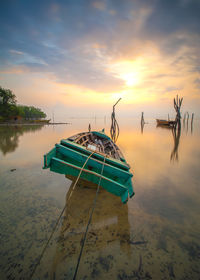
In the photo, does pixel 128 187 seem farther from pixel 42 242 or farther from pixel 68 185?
pixel 68 185

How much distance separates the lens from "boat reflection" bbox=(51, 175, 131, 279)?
2.13m

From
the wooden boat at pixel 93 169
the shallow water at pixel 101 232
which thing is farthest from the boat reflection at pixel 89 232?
the wooden boat at pixel 93 169

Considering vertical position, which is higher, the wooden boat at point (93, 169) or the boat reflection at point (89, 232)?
the wooden boat at point (93, 169)

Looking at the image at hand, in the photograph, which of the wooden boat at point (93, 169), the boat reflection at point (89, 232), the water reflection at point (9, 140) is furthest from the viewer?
the water reflection at point (9, 140)

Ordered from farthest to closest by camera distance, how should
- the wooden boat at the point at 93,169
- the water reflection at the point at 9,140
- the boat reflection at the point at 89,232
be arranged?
1. the water reflection at the point at 9,140
2. the wooden boat at the point at 93,169
3. the boat reflection at the point at 89,232

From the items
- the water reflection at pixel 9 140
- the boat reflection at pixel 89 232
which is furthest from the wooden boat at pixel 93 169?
the water reflection at pixel 9 140

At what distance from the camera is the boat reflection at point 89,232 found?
213 centimetres

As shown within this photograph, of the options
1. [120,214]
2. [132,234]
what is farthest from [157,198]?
[132,234]

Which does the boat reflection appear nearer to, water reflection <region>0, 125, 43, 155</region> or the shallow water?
the shallow water

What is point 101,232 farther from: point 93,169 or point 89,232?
point 93,169

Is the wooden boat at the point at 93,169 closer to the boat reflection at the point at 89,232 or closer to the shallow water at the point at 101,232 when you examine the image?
the boat reflection at the point at 89,232

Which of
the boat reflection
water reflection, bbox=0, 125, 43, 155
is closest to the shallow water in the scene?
the boat reflection

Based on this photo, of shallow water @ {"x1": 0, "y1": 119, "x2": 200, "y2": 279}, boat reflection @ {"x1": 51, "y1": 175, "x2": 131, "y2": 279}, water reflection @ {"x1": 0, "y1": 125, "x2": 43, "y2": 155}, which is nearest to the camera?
shallow water @ {"x1": 0, "y1": 119, "x2": 200, "y2": 279}

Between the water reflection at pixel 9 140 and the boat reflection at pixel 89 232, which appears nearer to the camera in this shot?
the boat reflection at pixel 89 232
